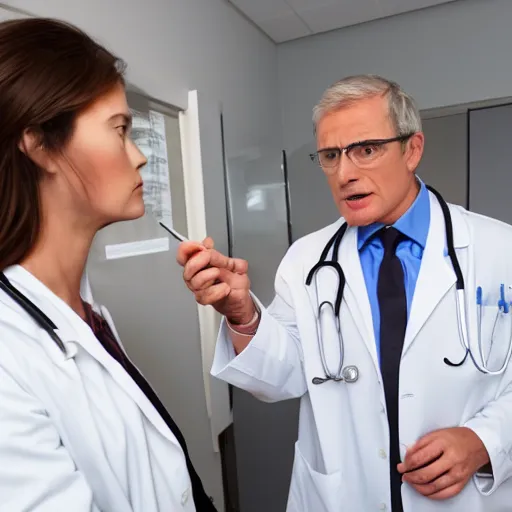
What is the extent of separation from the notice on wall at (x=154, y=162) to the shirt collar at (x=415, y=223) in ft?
2.38

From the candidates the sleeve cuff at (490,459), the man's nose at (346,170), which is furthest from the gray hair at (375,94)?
the sleeve cuff at (490,459)

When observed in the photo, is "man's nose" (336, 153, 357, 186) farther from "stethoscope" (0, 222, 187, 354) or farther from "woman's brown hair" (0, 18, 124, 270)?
"stethoscope" (0, 222, 187, 354)

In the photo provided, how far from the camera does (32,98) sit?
2.09 feet

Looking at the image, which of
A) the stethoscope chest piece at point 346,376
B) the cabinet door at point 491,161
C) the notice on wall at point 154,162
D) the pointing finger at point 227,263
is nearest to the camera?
the pointing finger at point 227,263

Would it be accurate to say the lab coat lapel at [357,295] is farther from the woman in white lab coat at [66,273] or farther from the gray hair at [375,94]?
the woman in white lab coat at [66,273]

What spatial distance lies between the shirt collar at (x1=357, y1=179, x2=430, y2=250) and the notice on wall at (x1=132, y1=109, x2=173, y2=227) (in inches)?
28.6

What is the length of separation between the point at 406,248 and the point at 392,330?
0.76 ft

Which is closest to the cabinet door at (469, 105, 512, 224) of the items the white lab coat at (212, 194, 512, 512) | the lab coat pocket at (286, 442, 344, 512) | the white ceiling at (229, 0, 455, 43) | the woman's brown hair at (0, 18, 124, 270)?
the white ceiling at (229, 0, 455, 43)

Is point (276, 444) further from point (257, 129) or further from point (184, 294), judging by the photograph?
point (257, 129)

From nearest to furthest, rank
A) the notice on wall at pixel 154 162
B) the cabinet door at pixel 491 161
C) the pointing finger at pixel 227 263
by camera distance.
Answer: the pointing finger at pixel 227 263 < the notice on wall at pixel 154 162 < the cabinet door at pixel 491 161

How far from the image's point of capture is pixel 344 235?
4.15 ft

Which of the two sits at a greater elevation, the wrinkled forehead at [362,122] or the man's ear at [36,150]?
the wrinkled forehead at [362,122]

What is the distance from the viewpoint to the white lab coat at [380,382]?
1001 millimetres

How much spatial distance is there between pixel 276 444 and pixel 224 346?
1.48 metres
